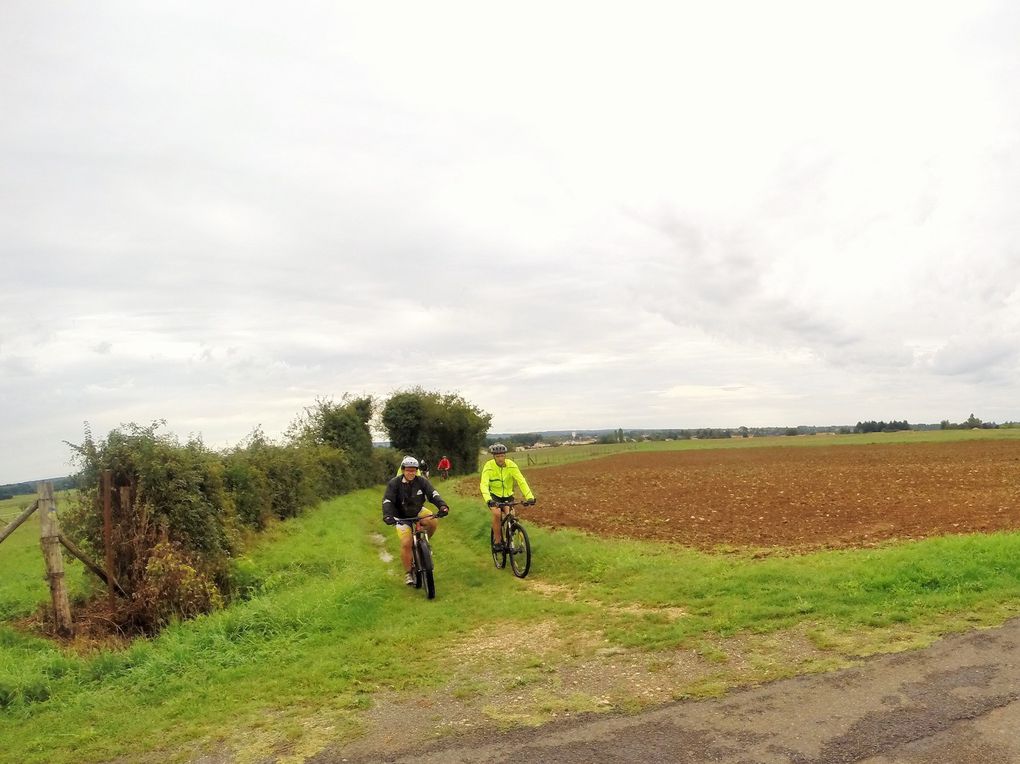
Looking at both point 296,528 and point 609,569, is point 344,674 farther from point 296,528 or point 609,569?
point 296,528

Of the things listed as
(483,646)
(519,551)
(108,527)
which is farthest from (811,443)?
(108,527)

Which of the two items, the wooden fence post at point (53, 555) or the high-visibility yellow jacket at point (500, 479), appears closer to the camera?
the wooden fence post at point (53, 555)

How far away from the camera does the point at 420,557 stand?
1073cm

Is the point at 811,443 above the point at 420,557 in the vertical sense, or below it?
below

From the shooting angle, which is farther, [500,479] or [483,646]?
[500,479]

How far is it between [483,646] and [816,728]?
390cm

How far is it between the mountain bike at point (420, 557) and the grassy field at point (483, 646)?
24 centimetres

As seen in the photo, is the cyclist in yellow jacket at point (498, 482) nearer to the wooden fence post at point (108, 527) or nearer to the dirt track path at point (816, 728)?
the wooden fence post at point (108, 527)

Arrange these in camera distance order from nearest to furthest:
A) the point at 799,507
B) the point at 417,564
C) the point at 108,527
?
the point at 108,527 < the point at 417,564 < the point at 799,507

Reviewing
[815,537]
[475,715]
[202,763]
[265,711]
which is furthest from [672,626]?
[815,537]

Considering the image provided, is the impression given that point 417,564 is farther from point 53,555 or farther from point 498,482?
point 53,555

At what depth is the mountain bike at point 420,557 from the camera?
416 inches

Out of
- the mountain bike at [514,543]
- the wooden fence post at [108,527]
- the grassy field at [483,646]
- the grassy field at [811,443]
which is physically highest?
the wooden fence post at [108,527]

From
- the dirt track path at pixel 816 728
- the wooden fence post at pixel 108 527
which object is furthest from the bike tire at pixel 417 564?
the dirt track path at pixel 816 728
